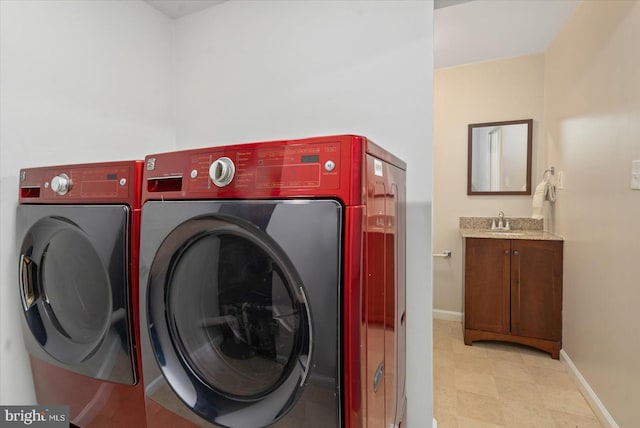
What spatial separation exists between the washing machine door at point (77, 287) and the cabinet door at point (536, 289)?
2693 mm

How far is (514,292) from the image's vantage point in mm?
2623

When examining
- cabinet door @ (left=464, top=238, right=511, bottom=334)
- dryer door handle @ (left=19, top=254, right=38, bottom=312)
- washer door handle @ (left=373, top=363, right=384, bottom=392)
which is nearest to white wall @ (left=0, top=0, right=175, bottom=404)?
dryer door handle @ (left=19, top=254, right=38, bottom=312)

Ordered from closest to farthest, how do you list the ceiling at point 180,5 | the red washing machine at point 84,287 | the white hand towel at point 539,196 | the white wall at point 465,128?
the red washing machine at point 84,287
the ceiling at point 180,5
the white hand towel at point 539,196
the white wall at point 465,128

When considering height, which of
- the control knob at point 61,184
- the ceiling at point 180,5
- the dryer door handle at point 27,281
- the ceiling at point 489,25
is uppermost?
the ceiling at point 489,25

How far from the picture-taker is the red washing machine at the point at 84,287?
1.07m

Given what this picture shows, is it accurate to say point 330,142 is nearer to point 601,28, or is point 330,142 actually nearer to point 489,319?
point 601,28

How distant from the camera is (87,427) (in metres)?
1.24

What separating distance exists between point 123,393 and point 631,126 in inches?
97.1

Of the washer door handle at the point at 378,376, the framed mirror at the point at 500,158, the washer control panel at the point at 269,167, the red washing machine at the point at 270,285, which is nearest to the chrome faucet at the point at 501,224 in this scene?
the framed mirror at the point at 500,158

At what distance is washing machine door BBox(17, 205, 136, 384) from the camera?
42.3 inches

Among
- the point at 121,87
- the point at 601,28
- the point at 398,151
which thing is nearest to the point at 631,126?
the point at 601,28

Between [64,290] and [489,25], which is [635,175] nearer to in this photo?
[489,25]

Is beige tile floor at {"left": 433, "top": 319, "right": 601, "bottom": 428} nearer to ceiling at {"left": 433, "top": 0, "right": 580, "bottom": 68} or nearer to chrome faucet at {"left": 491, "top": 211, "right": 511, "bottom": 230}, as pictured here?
chrome faucet at {"left": 491, "top": 211, "right": 511, "bottom": 230}

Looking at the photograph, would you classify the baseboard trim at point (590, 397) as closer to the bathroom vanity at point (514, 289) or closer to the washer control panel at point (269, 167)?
the bathroom vanity at point (514, 289)
